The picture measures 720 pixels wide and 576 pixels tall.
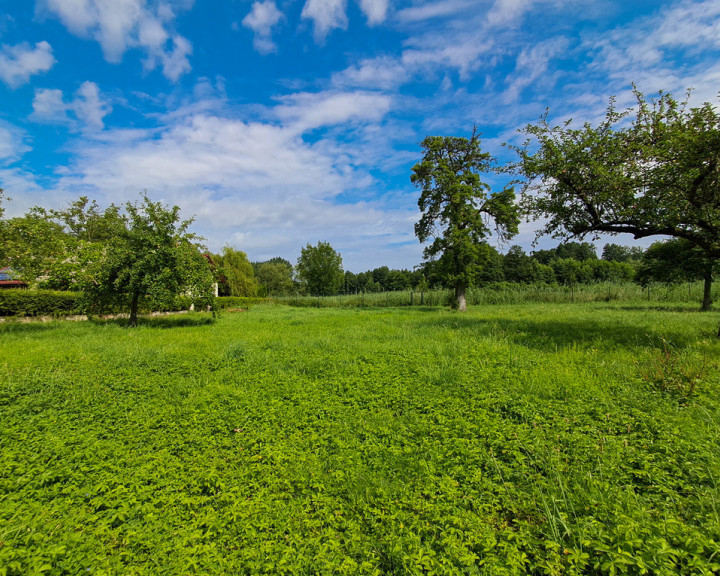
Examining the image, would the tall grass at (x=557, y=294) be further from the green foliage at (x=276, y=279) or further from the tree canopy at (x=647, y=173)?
the green foliage at (x=276, y=279)

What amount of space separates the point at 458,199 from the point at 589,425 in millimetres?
16601

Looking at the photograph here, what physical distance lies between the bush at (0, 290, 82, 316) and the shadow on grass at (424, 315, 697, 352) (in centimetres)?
1857

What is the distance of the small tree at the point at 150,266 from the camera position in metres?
11.9

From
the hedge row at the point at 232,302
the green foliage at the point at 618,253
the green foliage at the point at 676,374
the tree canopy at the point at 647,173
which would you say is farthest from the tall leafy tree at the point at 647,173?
the green foliage at the point at 618,253

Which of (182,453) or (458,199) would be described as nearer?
(182,453)

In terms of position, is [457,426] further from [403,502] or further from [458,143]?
[458,143]

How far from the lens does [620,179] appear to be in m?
7.58

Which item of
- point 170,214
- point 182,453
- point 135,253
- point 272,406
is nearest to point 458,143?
point 170,214

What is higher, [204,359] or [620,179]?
[620,179]

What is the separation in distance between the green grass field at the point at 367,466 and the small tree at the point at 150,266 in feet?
17.9

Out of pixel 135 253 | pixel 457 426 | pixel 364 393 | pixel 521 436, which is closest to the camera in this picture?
pixel 521 436

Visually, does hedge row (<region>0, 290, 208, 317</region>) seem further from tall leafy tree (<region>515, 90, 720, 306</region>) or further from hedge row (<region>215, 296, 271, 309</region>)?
tall leafy tree (<region>515, 90, 720, 306</region>)

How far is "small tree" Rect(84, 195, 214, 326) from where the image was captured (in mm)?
11929

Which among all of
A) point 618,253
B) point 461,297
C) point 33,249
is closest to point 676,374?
point 461,297
